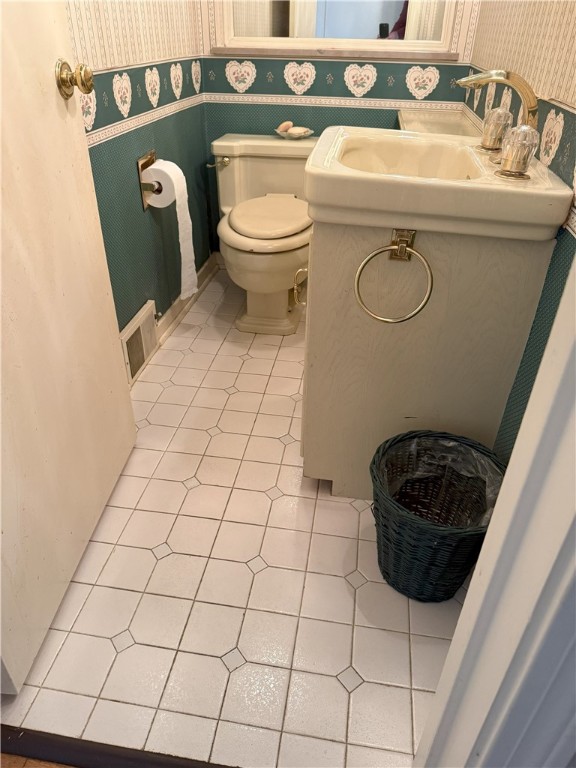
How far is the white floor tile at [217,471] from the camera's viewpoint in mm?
1508

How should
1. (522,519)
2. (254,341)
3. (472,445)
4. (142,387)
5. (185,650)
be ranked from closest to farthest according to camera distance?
(522,519) → (185,650) → (472,445) → (142,387) → (254,341)

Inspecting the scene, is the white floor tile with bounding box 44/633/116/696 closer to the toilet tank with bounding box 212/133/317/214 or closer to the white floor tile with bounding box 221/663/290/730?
the white floor tile with bounding box 221/663/290/730

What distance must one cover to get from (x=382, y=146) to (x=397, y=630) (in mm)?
1202

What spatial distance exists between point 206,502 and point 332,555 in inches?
14.7

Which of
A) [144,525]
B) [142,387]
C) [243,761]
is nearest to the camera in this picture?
[243,761]

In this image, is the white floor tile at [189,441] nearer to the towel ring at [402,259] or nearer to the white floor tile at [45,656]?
the white floor tile at [45,656]

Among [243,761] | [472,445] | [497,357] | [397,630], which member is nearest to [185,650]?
[243,761]

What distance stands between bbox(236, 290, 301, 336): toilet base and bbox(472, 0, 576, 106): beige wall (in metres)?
1.10

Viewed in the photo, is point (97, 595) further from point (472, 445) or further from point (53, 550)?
point (472, 445)

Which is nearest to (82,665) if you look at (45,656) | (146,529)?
(45,656)

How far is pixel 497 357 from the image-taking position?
3.80 ft

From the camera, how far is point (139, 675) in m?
1.05

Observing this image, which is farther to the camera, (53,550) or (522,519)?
(53,550)

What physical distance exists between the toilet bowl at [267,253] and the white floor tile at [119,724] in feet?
4.78
